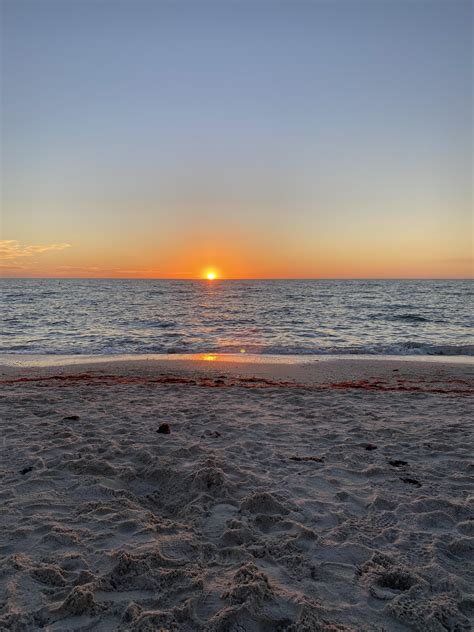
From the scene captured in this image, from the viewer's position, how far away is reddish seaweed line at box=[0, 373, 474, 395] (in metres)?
10.00

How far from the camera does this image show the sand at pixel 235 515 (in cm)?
299

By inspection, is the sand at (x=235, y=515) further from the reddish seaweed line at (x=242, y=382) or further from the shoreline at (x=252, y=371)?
the shoreline at (x=252, y=371)

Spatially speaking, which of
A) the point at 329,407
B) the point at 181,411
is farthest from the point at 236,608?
the point at 329,407

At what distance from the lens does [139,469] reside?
5223 mm

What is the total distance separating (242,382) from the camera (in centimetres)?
1098

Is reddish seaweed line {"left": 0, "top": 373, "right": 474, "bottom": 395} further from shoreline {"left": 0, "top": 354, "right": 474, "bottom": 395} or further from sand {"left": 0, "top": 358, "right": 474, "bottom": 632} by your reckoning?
sand {"left": 0, "top": 358, "right": 474, "bottom": 632}

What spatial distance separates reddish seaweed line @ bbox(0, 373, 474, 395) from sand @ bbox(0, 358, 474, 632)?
166 centimetres

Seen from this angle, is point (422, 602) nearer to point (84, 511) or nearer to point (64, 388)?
point (84, 511)

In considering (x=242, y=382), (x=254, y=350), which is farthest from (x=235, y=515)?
(x=254, y=350)

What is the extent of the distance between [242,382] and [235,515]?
22.2 ft

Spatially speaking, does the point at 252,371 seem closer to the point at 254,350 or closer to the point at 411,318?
the point at 254,350

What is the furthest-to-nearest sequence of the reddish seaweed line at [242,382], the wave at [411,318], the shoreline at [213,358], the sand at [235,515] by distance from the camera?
1. the wave at [411,318]
2. the shoreline at [213,358]
3. the reddish seaweed line at [242,382]
4. the sand at [235,515]

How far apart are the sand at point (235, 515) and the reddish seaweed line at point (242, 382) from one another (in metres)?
1.66

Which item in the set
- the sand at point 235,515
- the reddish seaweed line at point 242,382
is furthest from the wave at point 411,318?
the sand at point 235,515
